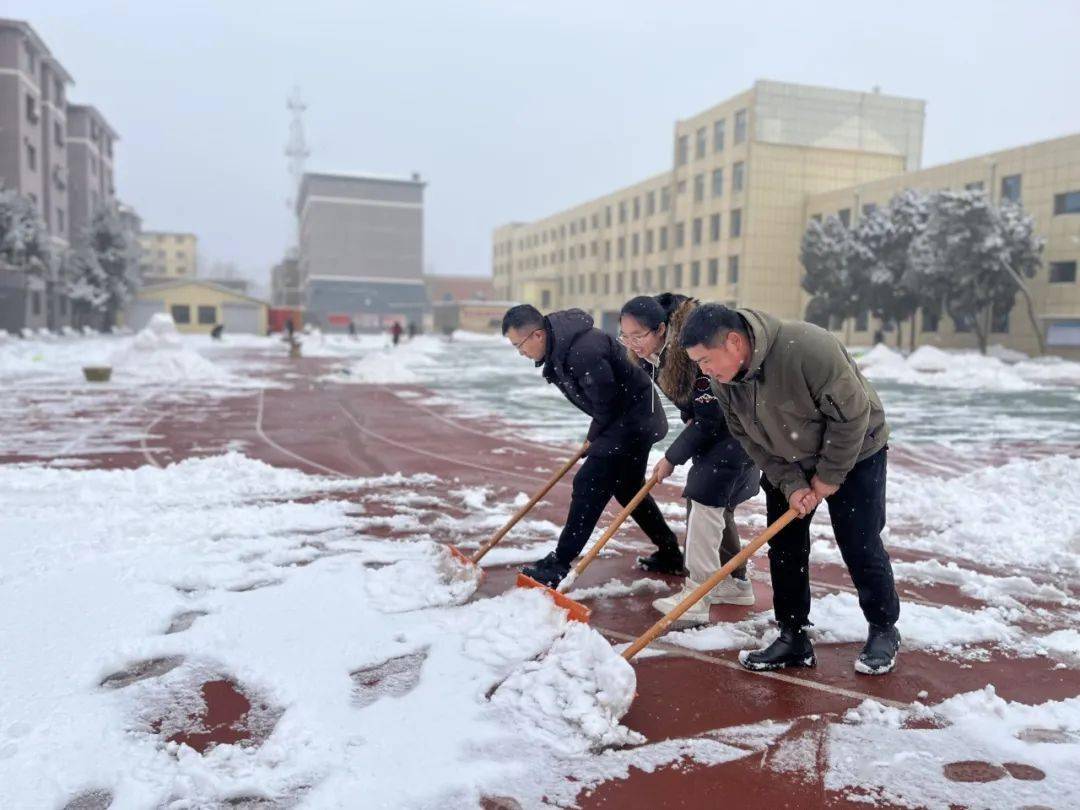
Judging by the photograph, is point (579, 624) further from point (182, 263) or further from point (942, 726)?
point (182, 263)

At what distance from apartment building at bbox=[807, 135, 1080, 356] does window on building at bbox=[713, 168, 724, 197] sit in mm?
13568

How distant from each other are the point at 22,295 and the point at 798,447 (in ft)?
151

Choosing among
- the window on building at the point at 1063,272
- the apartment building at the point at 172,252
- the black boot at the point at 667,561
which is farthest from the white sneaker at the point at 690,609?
the apartment building at the point at 172,252

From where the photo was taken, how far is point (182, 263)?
400 feet

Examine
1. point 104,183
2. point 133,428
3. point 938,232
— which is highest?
point 104,183

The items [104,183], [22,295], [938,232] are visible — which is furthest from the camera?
[104,183]

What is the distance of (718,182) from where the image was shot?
51.3 m

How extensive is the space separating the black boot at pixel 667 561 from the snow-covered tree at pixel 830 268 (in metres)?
35.2

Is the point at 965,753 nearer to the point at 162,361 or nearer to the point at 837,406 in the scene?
the point at 837,406

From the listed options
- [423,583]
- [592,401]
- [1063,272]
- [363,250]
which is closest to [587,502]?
[592,401]

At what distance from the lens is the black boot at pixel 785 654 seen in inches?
137

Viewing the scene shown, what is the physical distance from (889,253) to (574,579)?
35161 mm

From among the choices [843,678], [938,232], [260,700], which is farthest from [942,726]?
[938,232]

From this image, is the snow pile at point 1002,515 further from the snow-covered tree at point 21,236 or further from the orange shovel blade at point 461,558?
the snow-covered tree at point 21,236
